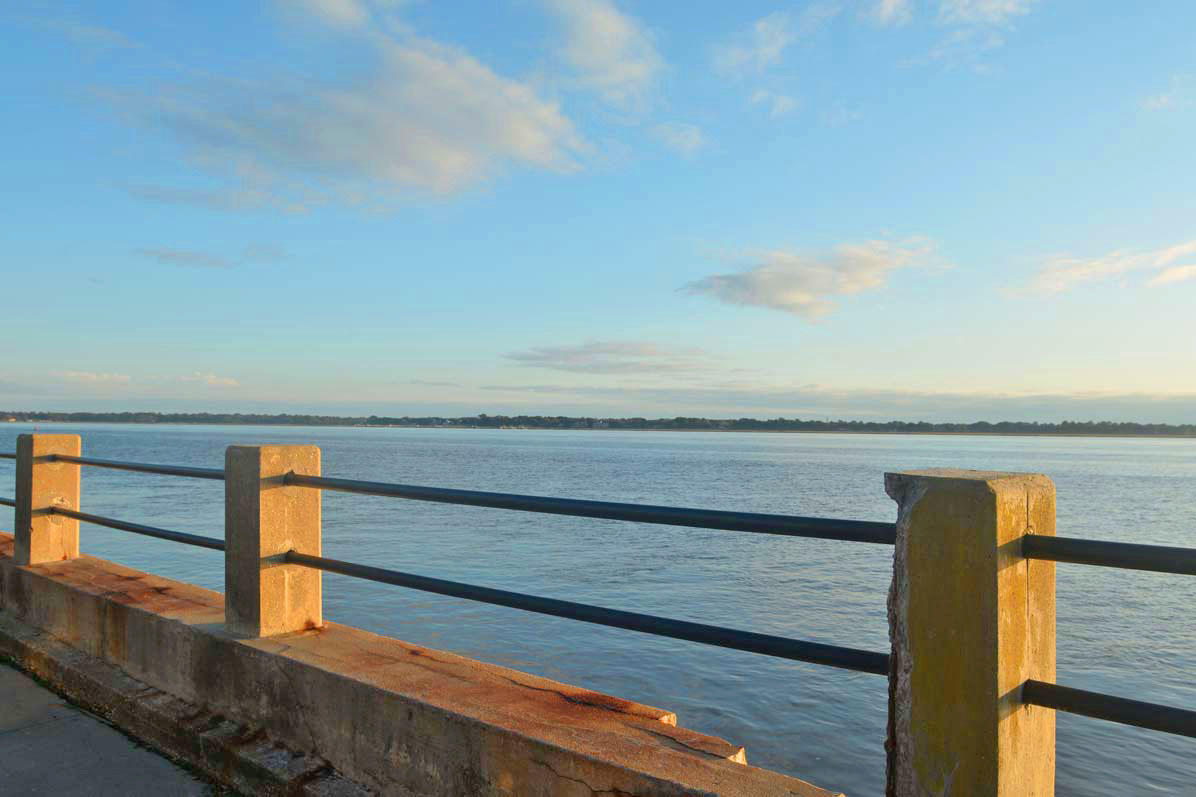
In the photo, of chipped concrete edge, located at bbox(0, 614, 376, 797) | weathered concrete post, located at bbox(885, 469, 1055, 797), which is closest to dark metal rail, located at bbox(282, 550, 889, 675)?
weathered concrete post, located at bbox(885, 469, 1055, 797)

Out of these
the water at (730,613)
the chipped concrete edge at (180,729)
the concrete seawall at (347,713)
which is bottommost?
the water at (730,613)

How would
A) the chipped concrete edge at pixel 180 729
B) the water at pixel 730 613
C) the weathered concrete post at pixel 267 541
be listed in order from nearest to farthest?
the chipped concrete edge at pixel 180 729 → the weathered concrete post at pixel 267 541 → the water at pixel 730 613

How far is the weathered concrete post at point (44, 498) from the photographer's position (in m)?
5.94

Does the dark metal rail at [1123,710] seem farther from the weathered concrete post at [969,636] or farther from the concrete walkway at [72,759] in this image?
the concrete walkway at [72,759]

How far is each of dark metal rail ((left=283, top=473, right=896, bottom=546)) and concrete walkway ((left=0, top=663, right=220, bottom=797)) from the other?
1498 millimetres

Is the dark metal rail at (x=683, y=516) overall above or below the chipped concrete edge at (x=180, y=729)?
above

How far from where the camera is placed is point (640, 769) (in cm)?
258

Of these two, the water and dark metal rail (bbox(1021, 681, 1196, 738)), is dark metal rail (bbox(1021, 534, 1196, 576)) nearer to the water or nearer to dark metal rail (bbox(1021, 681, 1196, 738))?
dark metal rail (bbox(1021, 681, 1196, 738))

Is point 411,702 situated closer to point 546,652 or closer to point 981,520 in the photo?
point 981,520

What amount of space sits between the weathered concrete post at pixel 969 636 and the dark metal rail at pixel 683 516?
137 millimetres

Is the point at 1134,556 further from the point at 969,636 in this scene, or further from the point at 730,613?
the point at 730,613

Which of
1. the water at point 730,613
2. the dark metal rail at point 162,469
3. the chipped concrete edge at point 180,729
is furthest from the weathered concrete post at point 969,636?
the water at point 730,613

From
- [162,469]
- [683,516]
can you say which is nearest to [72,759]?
[162,469]

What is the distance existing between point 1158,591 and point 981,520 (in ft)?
52.2
